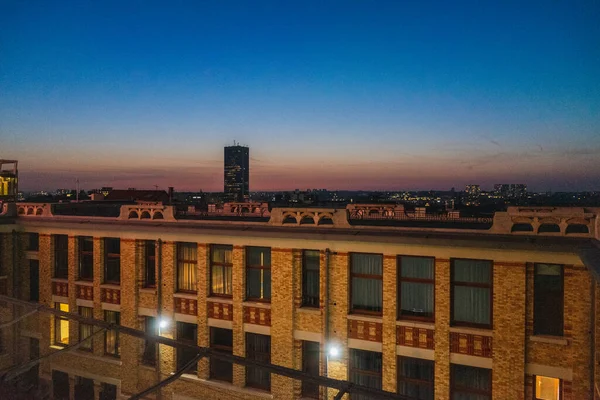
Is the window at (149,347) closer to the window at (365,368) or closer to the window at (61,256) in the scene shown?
the window at (61,256)

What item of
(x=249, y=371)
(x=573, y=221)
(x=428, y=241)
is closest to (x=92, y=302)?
(x=249, y=371)

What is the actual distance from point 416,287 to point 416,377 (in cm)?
329

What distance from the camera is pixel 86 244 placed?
2336 cm

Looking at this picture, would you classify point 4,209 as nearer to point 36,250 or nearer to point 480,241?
point 36,250

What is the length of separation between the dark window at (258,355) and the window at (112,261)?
8.36 meters

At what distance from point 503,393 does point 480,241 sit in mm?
5162

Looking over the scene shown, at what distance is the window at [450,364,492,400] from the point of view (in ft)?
49.9

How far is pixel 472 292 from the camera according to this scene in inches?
619

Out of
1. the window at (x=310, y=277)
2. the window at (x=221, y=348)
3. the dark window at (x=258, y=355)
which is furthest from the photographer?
the window at (x=221, y=348)

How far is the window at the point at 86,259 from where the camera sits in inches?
915

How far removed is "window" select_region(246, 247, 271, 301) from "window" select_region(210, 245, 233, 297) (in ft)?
3.23

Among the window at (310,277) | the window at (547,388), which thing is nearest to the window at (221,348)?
the window at (310,277)

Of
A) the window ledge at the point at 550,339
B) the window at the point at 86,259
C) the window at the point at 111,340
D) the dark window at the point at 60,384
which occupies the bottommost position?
the dark window at the point at 60,384

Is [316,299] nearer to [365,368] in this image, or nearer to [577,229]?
[365,368]
